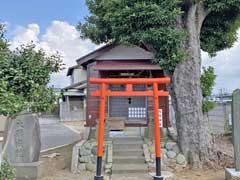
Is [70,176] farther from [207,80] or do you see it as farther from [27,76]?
[207,80]

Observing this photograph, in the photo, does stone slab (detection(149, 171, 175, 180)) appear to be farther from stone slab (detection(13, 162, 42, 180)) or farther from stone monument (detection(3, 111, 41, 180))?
stone monument (detection(3, 111, 41, 180))

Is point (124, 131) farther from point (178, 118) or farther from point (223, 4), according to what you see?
point (223, 4)

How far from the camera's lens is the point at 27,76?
6.57 m

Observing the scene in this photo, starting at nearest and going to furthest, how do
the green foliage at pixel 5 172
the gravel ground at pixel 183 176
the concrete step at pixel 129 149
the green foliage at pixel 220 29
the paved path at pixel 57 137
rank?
the green foliage at pixel 5 172 < the gravel ground at pixel 183 176 < the concrete step at pixel 129 149 < the green foliage at pixel 220 29 < the paved path at pixel 57 137

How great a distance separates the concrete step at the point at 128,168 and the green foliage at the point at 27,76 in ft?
9.27

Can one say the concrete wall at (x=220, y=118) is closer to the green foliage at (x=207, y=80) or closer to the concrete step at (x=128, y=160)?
the green foliage at (x=207, y=80)

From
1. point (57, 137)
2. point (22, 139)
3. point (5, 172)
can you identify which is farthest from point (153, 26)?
point (57, 137)

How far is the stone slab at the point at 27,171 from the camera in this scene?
7.56m

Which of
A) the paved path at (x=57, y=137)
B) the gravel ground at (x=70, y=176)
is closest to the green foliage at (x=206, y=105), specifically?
the gravel ground at (x=70, y=176)

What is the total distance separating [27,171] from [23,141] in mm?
825

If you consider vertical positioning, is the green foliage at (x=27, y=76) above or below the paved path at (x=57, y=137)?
above

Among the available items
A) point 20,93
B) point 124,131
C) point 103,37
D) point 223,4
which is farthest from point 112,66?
point 20,93

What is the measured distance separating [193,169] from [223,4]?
514 centimetres

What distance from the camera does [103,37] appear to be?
11.8m
